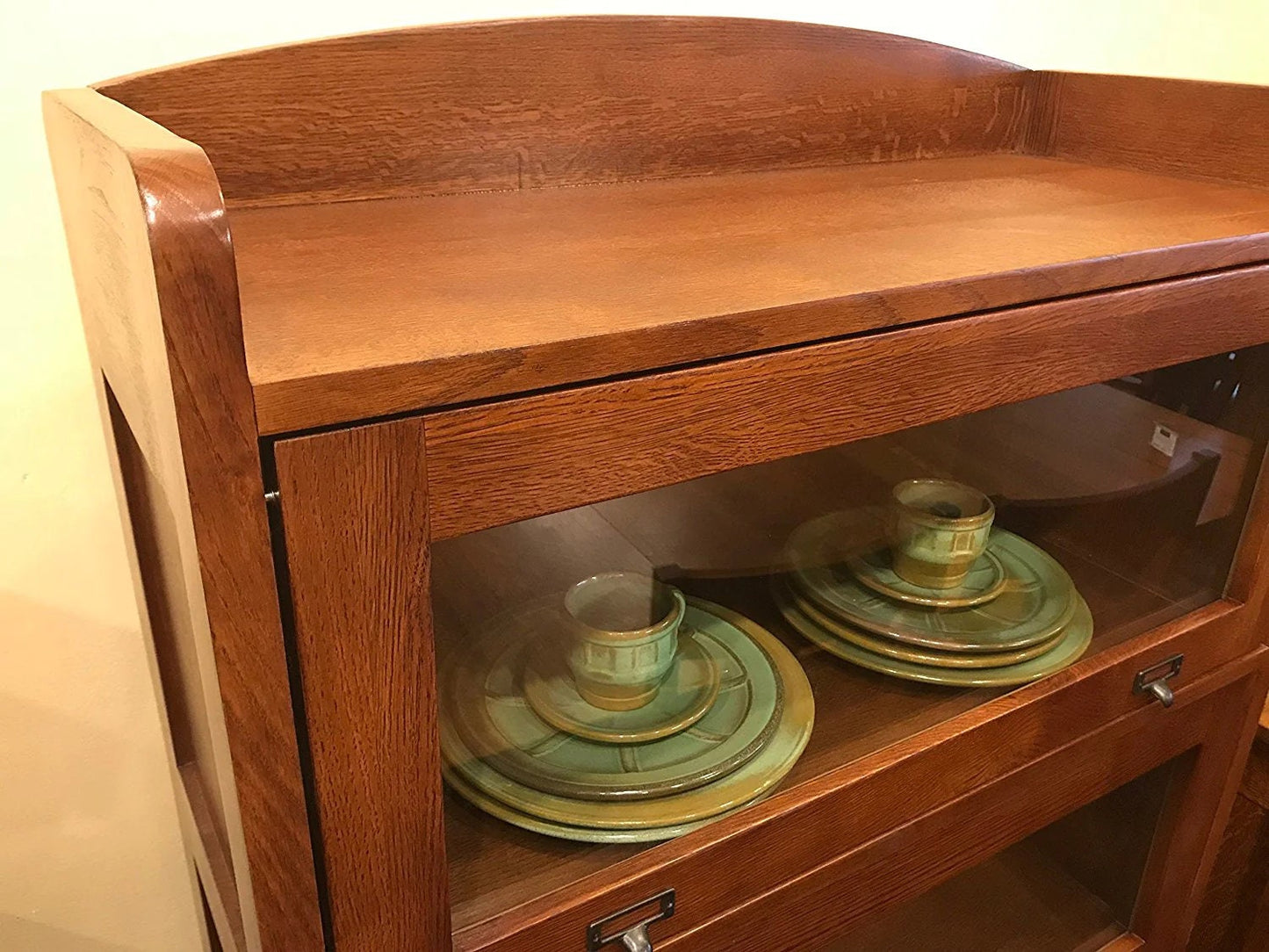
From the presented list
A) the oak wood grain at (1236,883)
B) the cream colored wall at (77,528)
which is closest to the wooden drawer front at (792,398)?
the cream colored wall at (77,528)

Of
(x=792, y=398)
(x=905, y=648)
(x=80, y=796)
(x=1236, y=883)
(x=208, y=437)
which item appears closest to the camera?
(x=208, y=437)

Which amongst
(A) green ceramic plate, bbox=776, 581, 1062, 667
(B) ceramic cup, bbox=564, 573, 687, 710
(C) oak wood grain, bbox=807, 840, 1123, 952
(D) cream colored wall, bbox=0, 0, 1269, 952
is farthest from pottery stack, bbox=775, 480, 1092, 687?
(D) cream colored wall, bbox=0, 0, 1269, 952

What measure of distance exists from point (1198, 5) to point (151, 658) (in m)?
1.16

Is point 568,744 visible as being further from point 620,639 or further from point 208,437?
point 208,437

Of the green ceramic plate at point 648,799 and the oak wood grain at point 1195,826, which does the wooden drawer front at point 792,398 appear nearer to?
the green ceramic plate at point 648,799

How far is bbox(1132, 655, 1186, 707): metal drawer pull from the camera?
2.21ft

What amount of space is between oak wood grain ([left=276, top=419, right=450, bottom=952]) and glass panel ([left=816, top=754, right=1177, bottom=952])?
1.59ft

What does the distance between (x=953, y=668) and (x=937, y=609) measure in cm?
6

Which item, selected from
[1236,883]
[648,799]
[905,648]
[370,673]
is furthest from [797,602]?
[1236,883]

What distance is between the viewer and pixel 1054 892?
848mm

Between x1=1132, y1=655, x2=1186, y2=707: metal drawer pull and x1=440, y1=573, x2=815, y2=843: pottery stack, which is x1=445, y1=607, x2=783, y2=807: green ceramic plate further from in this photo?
x1=1132, y1=655, x2=1186, y2=707: metal drawer pull

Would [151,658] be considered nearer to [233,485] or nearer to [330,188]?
[330,188]

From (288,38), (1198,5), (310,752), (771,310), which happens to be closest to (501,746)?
(310,752)

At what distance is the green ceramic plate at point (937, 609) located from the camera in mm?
645
